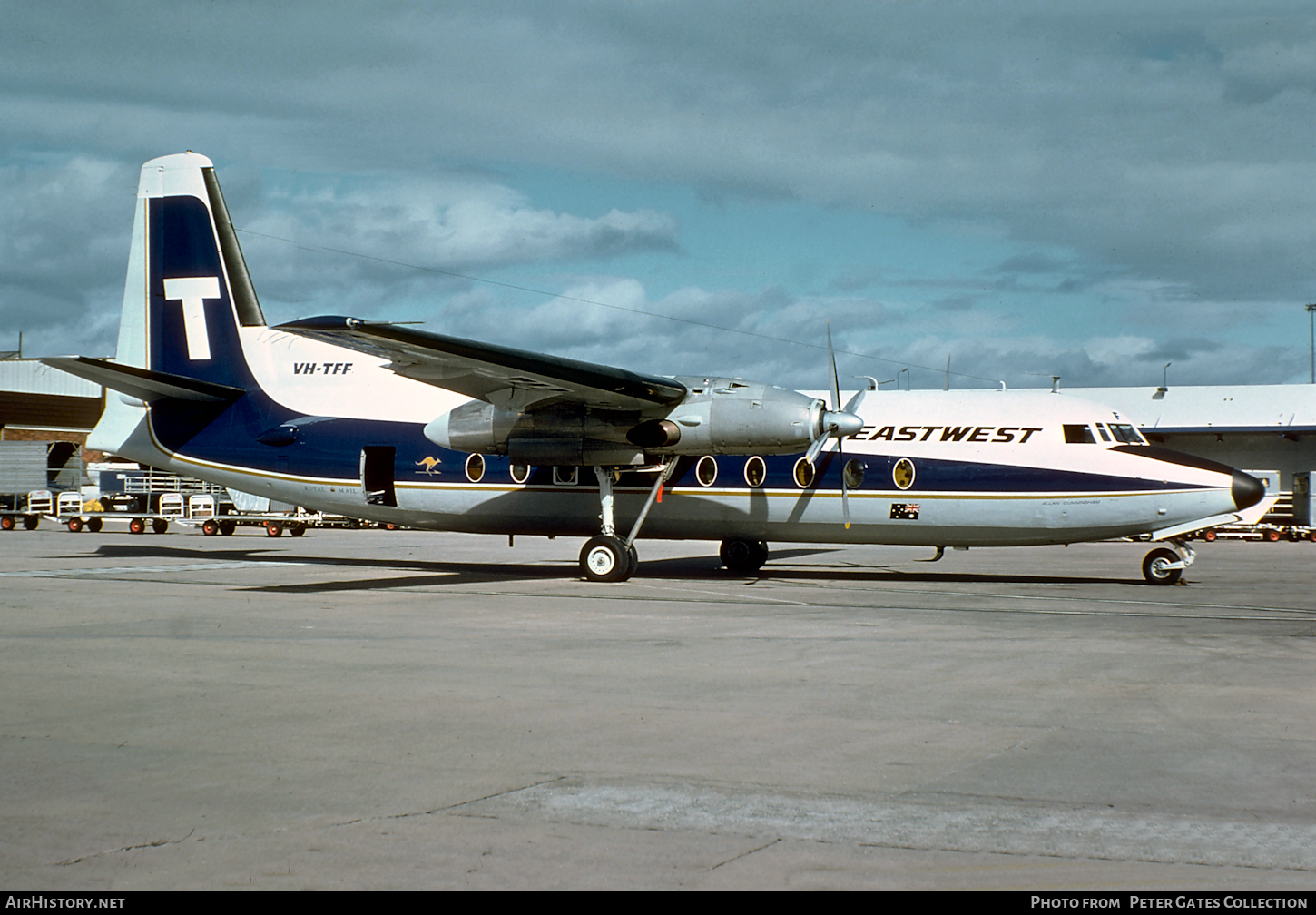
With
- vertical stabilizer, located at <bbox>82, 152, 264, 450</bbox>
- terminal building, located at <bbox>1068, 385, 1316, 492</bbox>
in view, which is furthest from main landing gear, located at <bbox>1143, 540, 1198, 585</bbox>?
terminal building, located at <bbox>1068, 385, 1316, 492</bbox>

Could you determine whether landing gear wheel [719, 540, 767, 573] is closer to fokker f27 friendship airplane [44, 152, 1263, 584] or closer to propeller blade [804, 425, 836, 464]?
fokker f27 friendship airplane [44, 152, 1263, 584]

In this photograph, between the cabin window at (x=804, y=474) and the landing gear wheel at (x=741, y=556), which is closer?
the cabin window at (x=804, y=474)

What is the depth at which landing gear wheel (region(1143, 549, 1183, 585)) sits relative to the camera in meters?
20.0

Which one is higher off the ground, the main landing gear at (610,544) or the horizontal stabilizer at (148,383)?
the horizontal stabilizer at (148,383)

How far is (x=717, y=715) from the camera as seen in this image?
27.1ft

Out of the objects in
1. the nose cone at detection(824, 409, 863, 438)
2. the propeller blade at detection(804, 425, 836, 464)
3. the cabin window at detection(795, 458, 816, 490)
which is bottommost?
the cabin window at detection(795, 458, 816, 490)

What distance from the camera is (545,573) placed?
2264cm

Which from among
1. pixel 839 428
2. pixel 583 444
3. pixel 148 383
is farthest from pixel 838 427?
pixel 148 383

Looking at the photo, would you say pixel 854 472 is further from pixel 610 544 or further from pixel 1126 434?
pixel 1126 434

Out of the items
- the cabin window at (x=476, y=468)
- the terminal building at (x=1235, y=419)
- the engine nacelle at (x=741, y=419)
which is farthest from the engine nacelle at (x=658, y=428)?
the terminal building at (x=1235, y=419)

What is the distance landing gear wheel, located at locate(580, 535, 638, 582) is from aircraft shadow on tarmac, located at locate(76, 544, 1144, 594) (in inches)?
19.9

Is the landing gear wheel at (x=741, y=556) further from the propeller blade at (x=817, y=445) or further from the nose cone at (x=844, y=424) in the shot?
the nose cone at (x=844, y=424)

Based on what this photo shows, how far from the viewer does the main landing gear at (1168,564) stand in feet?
65.6

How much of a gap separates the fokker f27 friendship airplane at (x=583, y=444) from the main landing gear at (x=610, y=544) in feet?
0.12
